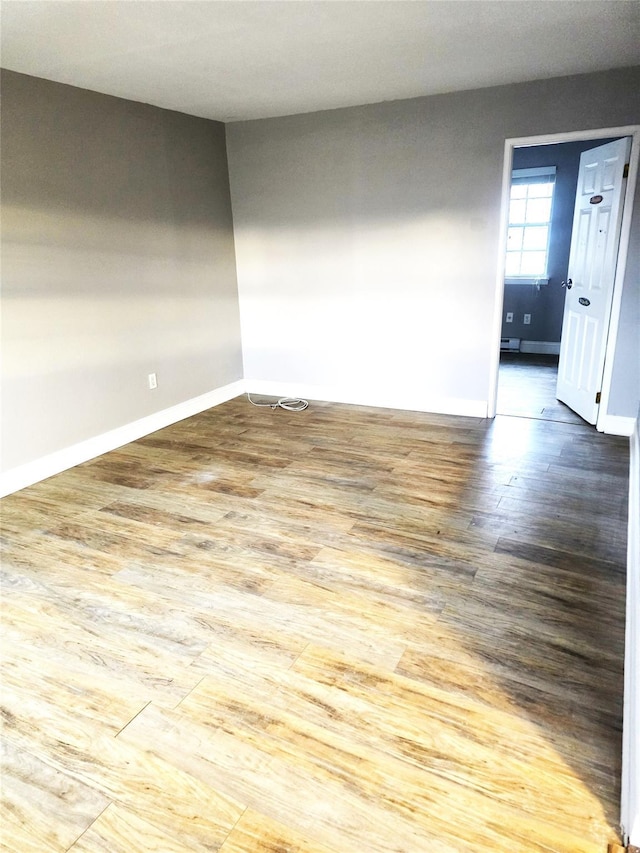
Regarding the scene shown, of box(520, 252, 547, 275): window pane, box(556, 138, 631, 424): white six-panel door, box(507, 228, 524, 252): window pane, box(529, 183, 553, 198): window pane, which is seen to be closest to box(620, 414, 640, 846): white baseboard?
box(556, 138, 631, 424): white six-panel door

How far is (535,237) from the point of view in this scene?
6.68 m

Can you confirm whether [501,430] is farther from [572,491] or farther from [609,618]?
[609,618]

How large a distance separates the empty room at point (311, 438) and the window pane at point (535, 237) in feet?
5.88

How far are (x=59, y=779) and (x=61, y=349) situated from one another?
2689 millimetres

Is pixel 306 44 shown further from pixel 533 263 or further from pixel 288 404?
pixel 533 263


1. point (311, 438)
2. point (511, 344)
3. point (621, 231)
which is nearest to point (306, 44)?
point (621, 231)

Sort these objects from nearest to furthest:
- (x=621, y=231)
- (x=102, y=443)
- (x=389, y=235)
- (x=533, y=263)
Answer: (x=621, y=231)
(x=102, y=443)
(x=389, y=235)
(x=533, y=263)

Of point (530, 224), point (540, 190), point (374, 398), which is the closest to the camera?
point (374, 398)

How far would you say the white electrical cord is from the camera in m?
4.96

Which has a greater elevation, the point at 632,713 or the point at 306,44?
the point at 306,44

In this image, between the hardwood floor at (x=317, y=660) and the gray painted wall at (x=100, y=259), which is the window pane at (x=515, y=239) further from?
the hardwood floor at (x=317, y=660)

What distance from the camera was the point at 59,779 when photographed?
1.54 m

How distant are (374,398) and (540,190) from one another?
367 cm

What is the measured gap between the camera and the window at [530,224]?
255 inches
